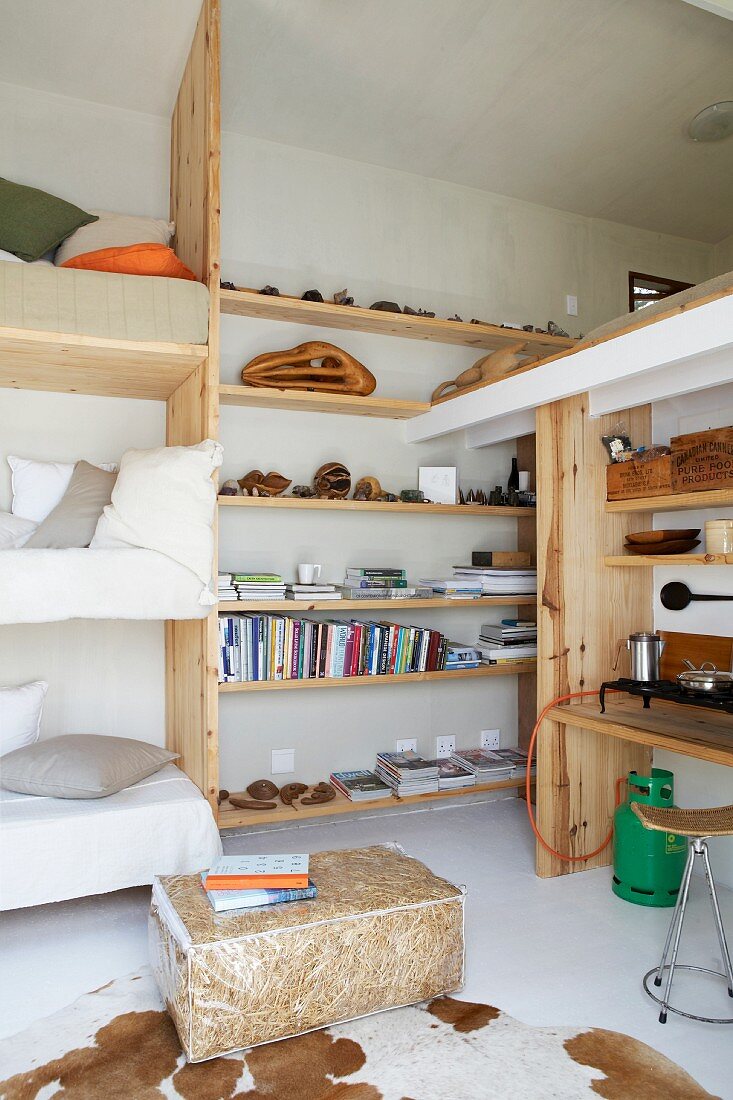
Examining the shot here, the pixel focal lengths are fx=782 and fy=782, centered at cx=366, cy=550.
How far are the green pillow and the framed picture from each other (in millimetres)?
1858

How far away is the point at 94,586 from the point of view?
8.33ft

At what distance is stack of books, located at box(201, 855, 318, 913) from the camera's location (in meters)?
2.00

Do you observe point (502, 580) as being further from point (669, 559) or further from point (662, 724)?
point (662, 724)

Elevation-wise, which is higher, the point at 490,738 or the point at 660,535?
the point at 660,535

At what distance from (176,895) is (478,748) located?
85.9 inches

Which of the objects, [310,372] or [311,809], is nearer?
[311,809]

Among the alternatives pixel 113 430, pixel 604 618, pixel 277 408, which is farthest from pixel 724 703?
pixel 113 430

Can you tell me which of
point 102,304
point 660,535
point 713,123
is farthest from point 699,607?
point 102,304

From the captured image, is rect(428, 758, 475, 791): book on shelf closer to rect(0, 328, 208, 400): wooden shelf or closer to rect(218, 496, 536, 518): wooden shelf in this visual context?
rect(218, 496, 536, 518): wooden shelf

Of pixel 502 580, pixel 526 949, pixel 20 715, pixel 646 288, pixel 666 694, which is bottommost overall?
pixel 526 949

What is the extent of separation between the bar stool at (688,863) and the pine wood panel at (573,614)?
0.72 m

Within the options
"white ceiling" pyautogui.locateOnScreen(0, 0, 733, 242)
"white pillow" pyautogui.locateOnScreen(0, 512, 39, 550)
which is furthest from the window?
"white pillow" pyautogui.locateOnScreen(0, 512, 39, 550)

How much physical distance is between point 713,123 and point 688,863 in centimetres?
295

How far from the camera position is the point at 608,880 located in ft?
9.65
